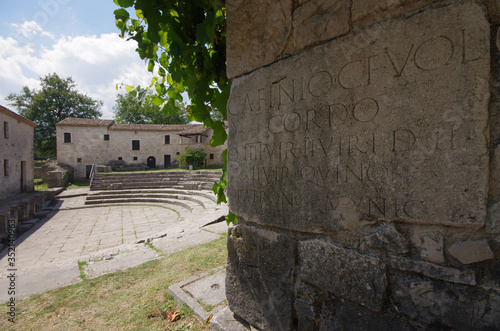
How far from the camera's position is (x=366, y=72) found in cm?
110

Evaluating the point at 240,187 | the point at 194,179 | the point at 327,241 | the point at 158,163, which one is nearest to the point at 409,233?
the point at 327,241

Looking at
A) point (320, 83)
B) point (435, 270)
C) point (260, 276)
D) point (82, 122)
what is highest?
point (82, 122)

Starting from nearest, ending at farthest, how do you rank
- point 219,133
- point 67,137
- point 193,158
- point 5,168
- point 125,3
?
point 125,3 < point 219,133 < point 5,168 < point 193,158 < point 67,137

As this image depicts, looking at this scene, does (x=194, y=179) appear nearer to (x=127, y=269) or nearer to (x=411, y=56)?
(x=127, y=269)

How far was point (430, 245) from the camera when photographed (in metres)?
0.97

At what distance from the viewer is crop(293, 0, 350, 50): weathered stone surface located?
1.17 m

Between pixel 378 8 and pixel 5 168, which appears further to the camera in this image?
pixel 5 168

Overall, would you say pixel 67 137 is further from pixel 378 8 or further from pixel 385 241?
pixel 385 241

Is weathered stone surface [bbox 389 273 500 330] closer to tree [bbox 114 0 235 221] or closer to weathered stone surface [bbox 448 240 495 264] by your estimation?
weathered stone surface [bbox 448 240 495 264]

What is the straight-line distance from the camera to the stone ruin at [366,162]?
88cm

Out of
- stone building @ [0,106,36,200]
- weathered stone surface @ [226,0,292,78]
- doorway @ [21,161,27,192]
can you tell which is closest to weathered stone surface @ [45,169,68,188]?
stone building @ [0,106,36,200]

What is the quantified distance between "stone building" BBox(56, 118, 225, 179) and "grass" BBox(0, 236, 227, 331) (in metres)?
23.2

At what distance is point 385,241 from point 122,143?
1200 inches

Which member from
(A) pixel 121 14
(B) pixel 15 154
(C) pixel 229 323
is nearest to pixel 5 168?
(B) pixel 15 154
